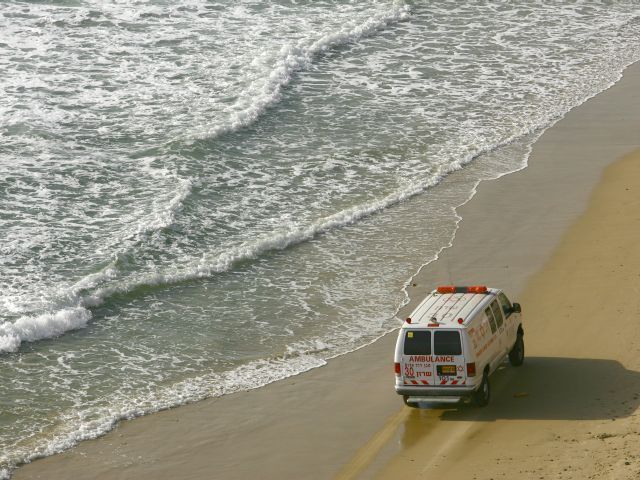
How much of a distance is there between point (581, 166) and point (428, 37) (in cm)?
1407

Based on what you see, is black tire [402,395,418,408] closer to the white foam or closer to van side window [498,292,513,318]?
van side window [498,292,513,318]

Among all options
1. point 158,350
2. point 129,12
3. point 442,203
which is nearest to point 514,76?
point 442,203

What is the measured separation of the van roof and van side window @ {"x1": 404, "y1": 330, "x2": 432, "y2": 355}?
0.11 metres

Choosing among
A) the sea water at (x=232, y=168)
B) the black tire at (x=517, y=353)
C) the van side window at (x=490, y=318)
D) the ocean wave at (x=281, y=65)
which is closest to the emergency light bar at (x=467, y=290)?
the van side window at (x=490, y=318)

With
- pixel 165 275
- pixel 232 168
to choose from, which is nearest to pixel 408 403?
pixel 165 275

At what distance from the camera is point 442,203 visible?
84.1 ft

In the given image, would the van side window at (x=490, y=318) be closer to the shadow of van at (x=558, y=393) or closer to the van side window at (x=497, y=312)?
the van side window at (x=497, y=312)

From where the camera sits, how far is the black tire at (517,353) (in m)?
17.6

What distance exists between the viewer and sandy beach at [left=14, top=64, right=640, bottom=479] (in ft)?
48.2

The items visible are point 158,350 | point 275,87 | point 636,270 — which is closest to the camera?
point 158,350

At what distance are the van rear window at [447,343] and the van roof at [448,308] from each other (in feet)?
0.42

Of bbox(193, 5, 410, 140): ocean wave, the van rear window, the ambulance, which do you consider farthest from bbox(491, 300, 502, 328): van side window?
bbox(193, 5, 410, 140): ocean wave

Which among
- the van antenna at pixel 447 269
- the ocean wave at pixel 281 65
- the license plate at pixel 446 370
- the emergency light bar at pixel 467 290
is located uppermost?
the ocean wave at pixel 281 65

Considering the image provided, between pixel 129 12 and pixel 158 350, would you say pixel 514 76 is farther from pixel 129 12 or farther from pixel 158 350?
pixel 158 350
